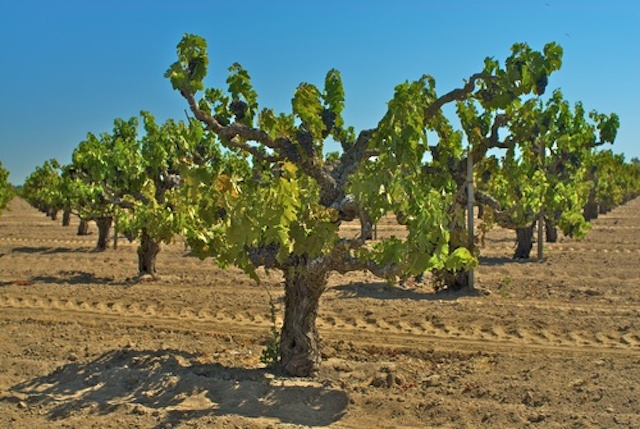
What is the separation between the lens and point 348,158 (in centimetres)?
816

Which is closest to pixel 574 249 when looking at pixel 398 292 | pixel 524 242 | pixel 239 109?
pixel 524 242

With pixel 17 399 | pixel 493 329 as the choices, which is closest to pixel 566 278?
pixel 493 329

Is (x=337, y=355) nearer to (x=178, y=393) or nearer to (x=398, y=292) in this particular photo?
(x=178, y=393)

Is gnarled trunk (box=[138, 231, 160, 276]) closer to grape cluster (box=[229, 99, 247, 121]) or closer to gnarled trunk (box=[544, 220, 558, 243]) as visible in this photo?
grape cluster (box=[229, 99, 247, 121])

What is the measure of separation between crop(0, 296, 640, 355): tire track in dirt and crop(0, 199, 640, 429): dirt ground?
37 millimetres

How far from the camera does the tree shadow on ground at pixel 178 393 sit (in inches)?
271

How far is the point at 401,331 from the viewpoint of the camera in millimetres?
10719

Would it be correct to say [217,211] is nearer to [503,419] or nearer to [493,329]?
[503,419]

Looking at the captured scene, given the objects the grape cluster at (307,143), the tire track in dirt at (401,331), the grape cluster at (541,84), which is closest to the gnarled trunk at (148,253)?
the tire track in dirt at (401,331)

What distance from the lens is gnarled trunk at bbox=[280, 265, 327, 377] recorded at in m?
7.82

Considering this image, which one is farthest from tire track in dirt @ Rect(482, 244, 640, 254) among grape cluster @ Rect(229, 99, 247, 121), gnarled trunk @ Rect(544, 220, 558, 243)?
grape cluster @ Rect(229, 99, 247, 121)

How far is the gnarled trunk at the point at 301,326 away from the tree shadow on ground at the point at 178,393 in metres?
0.23

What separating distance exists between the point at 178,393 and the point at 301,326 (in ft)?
5.06

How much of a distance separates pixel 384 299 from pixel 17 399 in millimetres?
7383
